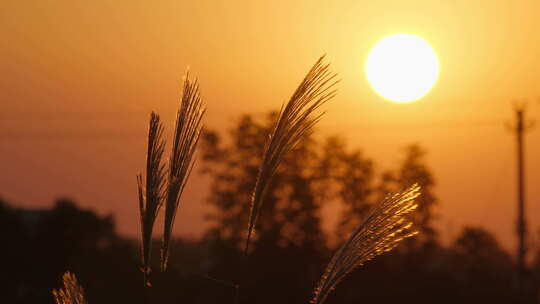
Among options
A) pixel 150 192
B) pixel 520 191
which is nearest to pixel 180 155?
pixel 150 192

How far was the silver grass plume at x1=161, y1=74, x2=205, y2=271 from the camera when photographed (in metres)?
3.74

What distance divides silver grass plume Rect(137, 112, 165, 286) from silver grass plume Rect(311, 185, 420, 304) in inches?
28.9

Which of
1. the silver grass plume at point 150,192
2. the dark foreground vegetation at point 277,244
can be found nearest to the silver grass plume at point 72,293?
the silver grass plume at point 150,192

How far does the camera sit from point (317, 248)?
41094mm

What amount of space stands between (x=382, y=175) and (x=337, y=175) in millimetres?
3984

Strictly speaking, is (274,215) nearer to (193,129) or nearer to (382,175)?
(382,175)

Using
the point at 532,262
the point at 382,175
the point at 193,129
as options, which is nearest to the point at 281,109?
the point at 193,129

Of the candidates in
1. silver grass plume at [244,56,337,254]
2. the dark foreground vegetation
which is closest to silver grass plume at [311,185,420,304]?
silver grass plume at [244,56,337,254]

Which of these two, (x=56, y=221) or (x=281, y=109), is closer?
(x=281, y=109)

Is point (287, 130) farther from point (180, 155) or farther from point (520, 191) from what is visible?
point (520, 191)

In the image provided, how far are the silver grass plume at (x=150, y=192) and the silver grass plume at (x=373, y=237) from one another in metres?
0.73

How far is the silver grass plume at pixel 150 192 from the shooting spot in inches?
148

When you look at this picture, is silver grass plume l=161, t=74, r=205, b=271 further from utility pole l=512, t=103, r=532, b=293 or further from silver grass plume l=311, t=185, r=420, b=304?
utility pole l=512, t=103, r=532, b=293

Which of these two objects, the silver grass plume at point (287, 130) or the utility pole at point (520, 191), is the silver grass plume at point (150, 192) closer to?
the silver grass plume at point (287, 130)
